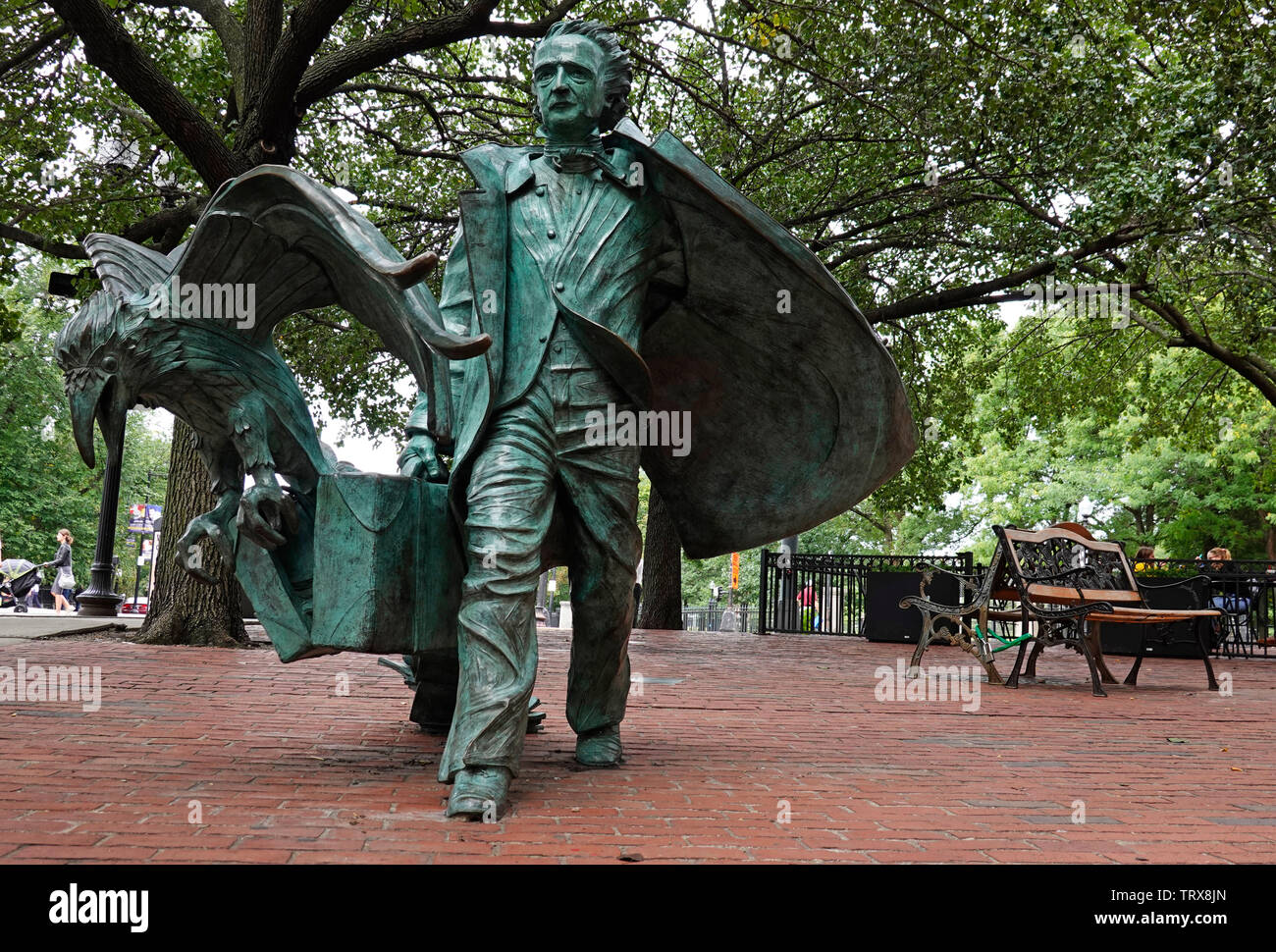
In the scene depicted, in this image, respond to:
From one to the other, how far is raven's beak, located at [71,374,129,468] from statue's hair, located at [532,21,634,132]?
1999mm

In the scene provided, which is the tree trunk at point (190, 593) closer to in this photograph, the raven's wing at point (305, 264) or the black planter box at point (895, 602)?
the raven's wing at point (305, 264)

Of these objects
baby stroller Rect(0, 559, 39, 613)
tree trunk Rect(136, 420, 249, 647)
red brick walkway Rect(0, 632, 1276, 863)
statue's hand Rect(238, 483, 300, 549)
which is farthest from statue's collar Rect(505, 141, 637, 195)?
baby stroller Rect(0, 559, 39, 613)

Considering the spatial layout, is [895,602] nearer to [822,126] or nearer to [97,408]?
[822,126]

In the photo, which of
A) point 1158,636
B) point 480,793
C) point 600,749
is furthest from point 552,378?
point 1158,636

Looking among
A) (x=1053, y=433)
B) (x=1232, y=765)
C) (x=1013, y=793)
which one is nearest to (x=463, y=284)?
(x=1013, y=793)

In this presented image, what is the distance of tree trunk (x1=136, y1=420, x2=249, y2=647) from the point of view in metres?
10.4

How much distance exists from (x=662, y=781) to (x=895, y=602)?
45.3ft

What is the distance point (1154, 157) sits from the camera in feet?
34.9

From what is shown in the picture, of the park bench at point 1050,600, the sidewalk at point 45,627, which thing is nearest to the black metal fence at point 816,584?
the park bench at point 1050,600

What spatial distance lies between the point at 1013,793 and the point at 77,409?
3.96 m

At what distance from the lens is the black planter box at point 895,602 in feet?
56.4

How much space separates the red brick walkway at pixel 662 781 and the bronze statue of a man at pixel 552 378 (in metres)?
0.47

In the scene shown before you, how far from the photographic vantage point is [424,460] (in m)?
4.13

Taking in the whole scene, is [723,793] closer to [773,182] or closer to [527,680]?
[527,680]
